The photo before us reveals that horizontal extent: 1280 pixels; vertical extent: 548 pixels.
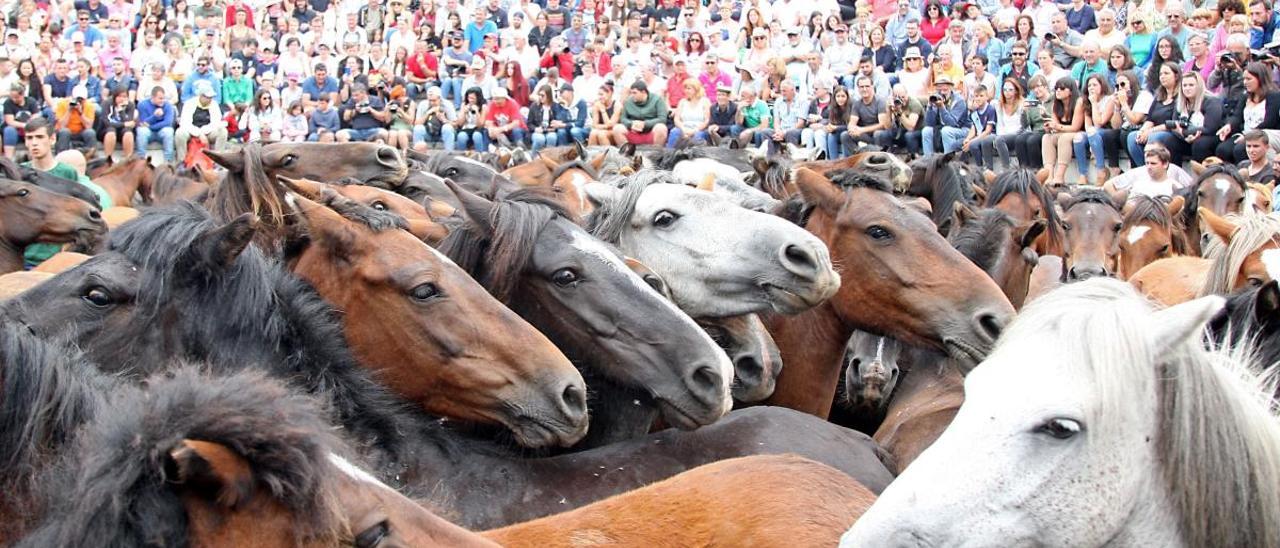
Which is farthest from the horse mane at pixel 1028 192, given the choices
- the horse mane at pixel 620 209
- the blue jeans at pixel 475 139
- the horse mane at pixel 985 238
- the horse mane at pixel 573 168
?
the blue jeans at pixel 475 139

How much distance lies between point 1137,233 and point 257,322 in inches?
344

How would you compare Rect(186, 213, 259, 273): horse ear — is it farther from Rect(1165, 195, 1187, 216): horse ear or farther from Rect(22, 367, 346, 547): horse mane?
Rect(1165, 195, 1187, 216): horse ear

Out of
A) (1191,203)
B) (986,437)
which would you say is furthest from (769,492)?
(1191,203)

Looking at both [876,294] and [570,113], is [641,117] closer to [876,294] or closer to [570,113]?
[570,113]

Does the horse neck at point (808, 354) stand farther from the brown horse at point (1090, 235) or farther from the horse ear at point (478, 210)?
the brown horse at point (1090, 235)

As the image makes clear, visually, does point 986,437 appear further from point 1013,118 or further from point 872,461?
point 1013,118

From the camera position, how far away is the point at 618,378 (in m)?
5.08

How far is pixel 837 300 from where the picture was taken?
20.2 ft

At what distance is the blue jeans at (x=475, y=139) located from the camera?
23.6 m

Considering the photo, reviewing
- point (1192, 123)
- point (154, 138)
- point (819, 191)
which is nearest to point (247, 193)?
point (819, 191)

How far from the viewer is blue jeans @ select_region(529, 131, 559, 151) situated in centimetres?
2342

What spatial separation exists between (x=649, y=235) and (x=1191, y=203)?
8163 mm

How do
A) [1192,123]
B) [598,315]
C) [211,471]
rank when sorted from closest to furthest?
[211,471] < [598,315] < [1192,123]

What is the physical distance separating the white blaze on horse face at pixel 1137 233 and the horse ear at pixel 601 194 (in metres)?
6.29
